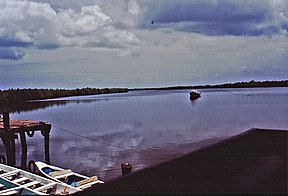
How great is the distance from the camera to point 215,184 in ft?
11.9

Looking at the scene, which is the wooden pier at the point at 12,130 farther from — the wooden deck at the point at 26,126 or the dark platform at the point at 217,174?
the dark platform at the point at 217,174

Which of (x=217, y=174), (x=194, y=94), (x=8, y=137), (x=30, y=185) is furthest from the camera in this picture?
(x=194, y=94)

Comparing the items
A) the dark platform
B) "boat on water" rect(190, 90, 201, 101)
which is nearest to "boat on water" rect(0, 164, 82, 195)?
the dark platform

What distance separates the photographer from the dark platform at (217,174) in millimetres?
3253

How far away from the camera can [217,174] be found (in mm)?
4027

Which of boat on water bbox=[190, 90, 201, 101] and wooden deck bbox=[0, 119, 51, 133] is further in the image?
boat on water bbox=[190, 90, 201, 101]

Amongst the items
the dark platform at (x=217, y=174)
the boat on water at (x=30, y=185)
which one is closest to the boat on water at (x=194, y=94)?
the boat on water at (x=30, y=185)

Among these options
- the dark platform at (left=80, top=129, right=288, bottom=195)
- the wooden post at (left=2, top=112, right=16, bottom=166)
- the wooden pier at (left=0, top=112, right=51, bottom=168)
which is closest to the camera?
the dark platform at (left=80, top=129, right=288, bottom=195)

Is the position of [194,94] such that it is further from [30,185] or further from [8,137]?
[30,185]

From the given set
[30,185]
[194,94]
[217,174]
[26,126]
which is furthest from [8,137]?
[194,94]

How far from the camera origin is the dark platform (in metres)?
3.25

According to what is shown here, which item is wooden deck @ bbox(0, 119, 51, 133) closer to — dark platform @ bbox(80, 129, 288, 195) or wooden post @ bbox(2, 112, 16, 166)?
wooden post @ bbox(2, 112, 16, 166)

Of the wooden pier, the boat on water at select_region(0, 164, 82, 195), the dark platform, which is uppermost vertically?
the dark platform

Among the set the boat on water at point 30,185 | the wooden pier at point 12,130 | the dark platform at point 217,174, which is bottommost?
the boat on water at point 30,185
